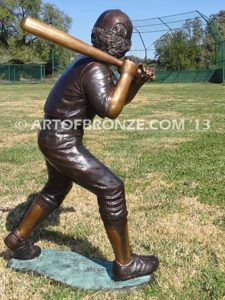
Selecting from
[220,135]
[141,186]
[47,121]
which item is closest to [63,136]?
[47,121]

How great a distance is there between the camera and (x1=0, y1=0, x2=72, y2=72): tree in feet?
170

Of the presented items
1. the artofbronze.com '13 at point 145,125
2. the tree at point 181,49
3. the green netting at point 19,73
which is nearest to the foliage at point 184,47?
the tree at point 181,49

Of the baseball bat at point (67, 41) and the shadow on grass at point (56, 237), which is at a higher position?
the baseball bat at point (67, 41)

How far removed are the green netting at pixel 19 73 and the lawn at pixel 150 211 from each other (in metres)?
29.6

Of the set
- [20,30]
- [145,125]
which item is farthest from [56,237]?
[20,30]

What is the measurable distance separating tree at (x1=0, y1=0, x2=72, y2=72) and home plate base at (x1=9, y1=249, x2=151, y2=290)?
161 ft

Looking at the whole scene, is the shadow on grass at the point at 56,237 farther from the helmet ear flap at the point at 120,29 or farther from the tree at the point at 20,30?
the tree at the point at 20,30

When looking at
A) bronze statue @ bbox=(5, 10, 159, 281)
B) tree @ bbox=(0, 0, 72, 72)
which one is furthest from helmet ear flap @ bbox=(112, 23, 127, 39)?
tree @ bbox=(0, 0, 72, 72)

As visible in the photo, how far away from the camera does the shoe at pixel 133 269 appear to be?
3.01 metres

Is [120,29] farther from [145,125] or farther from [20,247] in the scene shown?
[145,125]

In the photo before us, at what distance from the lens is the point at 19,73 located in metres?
38.3

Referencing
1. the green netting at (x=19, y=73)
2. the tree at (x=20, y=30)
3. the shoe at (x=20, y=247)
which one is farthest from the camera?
the tree at (x=20, y=30)

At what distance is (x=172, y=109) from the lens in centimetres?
1434

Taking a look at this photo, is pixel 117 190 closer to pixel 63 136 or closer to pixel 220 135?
pixel 63 136
